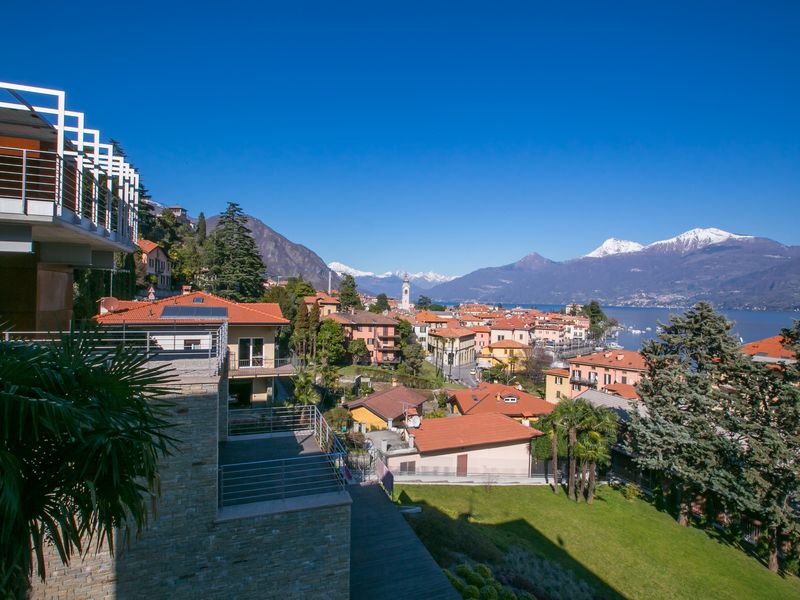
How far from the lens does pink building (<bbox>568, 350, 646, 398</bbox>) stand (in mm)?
47906

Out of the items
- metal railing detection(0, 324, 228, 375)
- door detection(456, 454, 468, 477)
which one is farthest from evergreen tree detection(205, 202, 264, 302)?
metal railing detection(0, 324, 228, 375)

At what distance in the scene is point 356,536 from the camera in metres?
11.5

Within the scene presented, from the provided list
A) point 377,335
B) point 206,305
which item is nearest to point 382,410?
point 206,305

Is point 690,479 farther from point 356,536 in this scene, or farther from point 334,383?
point 334,383

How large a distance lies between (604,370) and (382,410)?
30.3 m

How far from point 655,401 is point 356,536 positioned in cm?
2156

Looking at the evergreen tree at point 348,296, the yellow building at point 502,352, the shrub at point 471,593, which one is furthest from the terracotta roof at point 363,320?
the shrub at point 471,593

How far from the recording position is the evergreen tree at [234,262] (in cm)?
4431

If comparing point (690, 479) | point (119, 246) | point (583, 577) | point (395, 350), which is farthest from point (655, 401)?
point (395, 350)

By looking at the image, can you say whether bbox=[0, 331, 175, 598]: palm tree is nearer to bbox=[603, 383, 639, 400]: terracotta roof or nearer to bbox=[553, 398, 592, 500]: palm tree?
bbox=[553, 398, 592, 500]: palm tree

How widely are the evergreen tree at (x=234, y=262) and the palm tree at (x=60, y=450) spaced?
4176 centimetres

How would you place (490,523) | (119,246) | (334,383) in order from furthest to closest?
(334,383)
(490,523)
(119,246)

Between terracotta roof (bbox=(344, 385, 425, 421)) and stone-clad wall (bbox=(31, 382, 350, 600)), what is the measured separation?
25.2 metres

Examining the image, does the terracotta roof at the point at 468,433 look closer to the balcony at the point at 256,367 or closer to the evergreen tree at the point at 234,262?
the balcony at the point at 256,367
